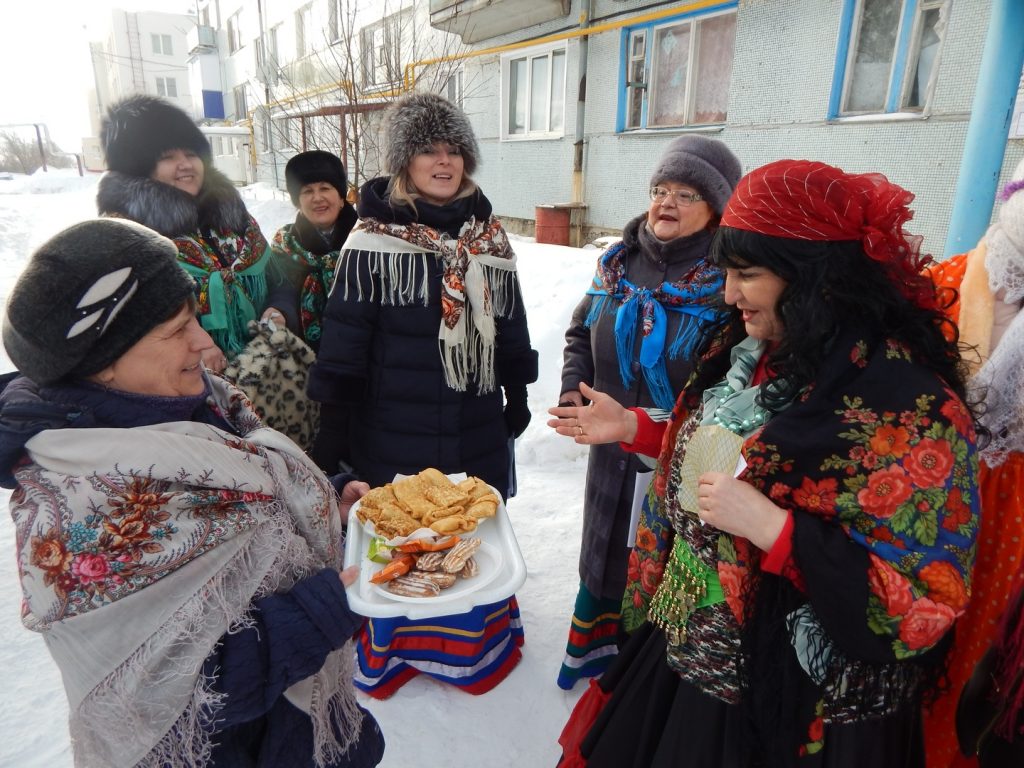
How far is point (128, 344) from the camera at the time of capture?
3.81ft

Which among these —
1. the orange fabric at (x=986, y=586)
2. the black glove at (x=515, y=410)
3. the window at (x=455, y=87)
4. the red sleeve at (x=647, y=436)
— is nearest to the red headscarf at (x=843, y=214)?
the orange fabric at (x=986, y=586)

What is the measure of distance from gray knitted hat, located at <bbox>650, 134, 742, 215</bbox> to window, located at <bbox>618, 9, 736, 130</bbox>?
19.0 ft

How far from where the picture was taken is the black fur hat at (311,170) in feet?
10.6

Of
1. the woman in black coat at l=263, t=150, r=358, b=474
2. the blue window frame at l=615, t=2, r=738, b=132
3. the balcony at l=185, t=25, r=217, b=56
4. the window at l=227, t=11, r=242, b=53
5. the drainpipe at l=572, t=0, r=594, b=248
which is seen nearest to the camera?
the woman in black coat at l=263, t=150, r=358, b=474

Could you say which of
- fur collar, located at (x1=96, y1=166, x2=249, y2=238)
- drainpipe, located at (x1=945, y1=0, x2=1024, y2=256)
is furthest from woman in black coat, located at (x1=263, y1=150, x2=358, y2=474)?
drainpipe, located at (x1=945, y1=0, x2=1024, y2=256)

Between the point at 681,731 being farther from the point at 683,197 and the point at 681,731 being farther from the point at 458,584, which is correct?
the point at 683,197

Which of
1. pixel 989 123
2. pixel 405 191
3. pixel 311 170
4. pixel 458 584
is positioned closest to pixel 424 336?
pixel 405 191

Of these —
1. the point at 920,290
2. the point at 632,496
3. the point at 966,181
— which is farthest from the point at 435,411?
the point at 966,181

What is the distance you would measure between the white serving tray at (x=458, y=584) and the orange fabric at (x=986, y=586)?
1110 millimetres

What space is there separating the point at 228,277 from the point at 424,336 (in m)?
0.97

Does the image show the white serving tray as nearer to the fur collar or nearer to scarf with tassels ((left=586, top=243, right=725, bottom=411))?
scarf with tassels ((left=586, top=243, right=725, bottom=411))

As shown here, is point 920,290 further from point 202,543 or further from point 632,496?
point 202,543

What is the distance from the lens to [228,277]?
2617 mm

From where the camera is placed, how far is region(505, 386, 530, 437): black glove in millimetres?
2729
